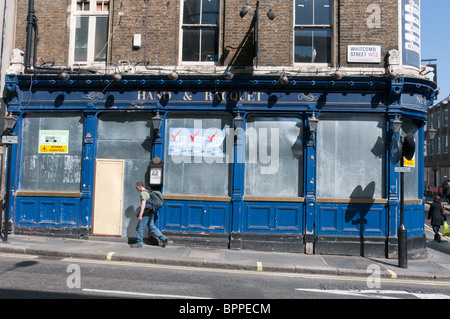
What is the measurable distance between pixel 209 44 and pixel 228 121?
258 cm

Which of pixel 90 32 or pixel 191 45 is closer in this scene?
pixel 191 45

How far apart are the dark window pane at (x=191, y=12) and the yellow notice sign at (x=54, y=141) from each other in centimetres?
518

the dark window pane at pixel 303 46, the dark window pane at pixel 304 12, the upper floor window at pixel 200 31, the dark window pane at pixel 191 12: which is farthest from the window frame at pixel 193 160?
the dark window pane at pixel 304 12

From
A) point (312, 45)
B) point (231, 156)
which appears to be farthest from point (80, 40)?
point (312, 45)

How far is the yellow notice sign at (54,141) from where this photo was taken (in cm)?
1164

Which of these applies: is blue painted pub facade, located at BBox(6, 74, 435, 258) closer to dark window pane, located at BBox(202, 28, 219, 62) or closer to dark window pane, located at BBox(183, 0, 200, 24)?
dark window pane, located at BBox(202, 28, 219, 62)

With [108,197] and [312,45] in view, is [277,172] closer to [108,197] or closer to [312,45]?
[312,45]

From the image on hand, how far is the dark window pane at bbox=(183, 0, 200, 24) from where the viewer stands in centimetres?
1178

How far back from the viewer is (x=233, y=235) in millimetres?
10773

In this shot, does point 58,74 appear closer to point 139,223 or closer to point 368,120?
point 139,223

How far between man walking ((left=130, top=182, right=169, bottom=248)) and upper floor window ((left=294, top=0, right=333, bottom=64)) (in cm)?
607

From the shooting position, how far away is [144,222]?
10492mm

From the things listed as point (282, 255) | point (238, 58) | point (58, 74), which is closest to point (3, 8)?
point (58, 74)

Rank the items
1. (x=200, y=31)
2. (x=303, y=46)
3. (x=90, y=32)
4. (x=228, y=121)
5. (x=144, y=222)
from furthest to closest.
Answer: (x=90, y=32) < (x=200, y=31) < (x=303, y=46) < (x=228, y=121) < (x=144, y=222)
